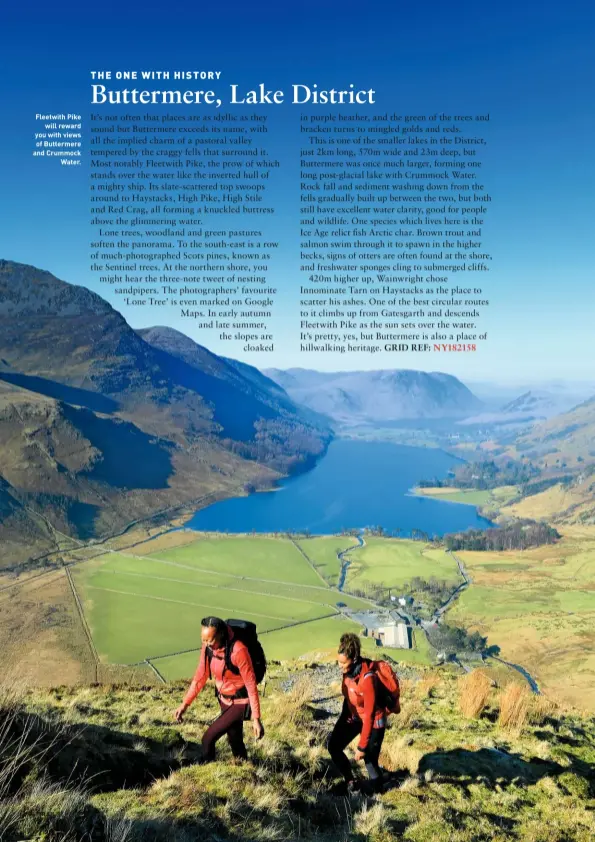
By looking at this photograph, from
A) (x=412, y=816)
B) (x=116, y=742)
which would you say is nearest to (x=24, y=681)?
(x=116, y=742)

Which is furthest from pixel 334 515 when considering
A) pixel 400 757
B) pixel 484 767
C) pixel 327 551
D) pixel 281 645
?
pixel 400 757

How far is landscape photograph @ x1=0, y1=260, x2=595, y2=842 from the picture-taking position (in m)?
5.49

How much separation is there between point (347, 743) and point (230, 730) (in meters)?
1.38

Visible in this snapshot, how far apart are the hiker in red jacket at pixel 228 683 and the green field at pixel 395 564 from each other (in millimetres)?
94299

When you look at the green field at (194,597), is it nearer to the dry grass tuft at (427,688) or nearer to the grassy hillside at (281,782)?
the dry grass tuft at (427,688)

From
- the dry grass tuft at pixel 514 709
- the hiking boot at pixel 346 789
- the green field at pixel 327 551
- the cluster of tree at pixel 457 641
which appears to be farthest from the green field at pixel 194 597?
the hiking boot at pixel 346 789

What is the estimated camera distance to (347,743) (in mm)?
6500

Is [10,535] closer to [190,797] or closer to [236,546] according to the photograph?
[236,546]

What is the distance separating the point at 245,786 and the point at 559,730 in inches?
292

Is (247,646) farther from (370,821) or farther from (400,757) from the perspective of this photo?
(400,757)

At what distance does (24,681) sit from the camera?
6.60 m

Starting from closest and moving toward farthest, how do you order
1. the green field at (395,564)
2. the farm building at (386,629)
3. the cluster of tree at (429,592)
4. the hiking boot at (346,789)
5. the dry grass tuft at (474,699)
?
the hiking boot at (346,789), the dry grass tuft at (474,699), the farm building at (386,629), the cluster of tree at (429,592), the green field at (395,564)

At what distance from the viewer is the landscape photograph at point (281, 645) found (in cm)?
549

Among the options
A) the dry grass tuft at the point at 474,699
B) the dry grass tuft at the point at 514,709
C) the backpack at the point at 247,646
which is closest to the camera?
the backpack at the point at 247,646
